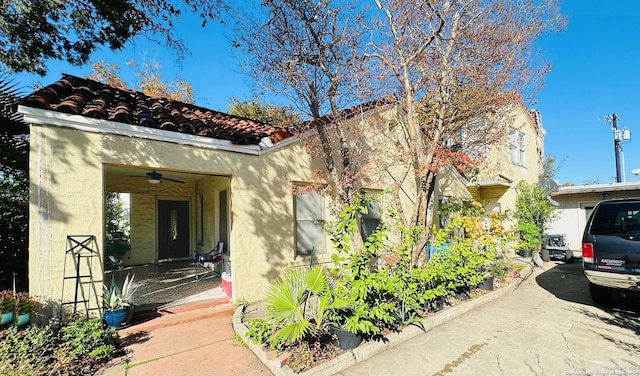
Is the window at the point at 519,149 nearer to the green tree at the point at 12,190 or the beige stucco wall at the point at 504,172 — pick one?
the beige stucco wall at the point at 504,172

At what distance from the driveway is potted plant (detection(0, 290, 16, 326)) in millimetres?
4429

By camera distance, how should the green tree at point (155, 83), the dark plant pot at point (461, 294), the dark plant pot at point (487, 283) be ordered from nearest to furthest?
the dark plant pot at point (461, 294), the dark plant pot at point (487, 283), the green tree at point (155, 83)

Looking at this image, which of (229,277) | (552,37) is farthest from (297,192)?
(552,37)

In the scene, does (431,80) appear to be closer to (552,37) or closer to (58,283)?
(552,37)

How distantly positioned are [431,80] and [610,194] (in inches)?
506

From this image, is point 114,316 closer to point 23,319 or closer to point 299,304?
point 23,319

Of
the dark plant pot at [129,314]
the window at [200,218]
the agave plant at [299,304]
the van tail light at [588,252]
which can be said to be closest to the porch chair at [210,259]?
the window at [200,218]

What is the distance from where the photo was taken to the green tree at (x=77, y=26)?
6066mm

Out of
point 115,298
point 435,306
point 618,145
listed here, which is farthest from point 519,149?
point 115,298

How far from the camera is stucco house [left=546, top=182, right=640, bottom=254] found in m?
13.6

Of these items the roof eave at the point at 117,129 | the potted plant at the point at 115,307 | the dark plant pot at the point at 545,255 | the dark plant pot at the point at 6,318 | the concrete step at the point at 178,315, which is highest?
the roof eave at the point at 117,129

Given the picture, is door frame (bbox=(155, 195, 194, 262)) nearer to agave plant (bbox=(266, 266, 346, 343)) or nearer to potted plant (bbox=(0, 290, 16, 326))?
potted plant (bbox=(0, 290, 16, 326))

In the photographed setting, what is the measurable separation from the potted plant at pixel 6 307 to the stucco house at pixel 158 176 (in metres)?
0.23

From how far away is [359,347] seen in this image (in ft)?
13.0
